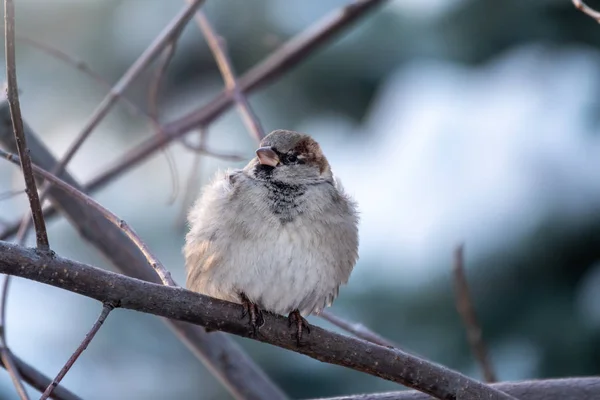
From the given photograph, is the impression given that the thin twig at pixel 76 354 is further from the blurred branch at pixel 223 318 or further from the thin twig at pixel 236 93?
the thin twig at pixel 236 93

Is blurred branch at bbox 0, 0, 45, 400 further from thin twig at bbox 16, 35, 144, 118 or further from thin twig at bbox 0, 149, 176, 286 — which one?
thin twig at bbox 16, 35, 144, 118

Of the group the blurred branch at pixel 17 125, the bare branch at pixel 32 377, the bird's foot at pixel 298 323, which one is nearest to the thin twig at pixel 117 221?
the blurred branch at pixel 17 125

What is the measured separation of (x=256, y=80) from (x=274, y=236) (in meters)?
0.85

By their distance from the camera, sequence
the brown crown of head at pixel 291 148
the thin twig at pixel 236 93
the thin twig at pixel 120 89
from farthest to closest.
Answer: the thin twig at pixel 236 93 < the brown crown of head at pixel 291 148 < the thin twig at pixel 120 89

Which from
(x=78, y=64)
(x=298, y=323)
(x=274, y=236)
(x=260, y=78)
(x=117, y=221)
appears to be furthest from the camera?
(x=260, y=78)

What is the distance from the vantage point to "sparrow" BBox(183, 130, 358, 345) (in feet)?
6.40

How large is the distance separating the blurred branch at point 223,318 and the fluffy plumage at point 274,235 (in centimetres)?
15

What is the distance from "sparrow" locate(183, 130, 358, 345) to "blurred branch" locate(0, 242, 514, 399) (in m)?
0.13

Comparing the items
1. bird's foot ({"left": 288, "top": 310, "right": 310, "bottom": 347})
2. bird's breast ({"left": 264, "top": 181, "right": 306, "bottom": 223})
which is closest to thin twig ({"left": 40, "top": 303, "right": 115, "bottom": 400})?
bird's foot ({"left": 288, "top": 310, "right": 310, "bottom": 347})

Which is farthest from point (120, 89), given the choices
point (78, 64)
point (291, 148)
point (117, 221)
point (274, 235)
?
point (117, 221)

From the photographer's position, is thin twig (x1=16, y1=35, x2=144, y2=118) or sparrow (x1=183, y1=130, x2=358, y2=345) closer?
sparrow (x1=183, y1=130, x2=358, y2=345)

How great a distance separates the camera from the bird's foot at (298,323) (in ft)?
5.57

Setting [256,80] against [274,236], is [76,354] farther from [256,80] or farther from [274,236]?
[256,80]

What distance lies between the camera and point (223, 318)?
5.20 feet
